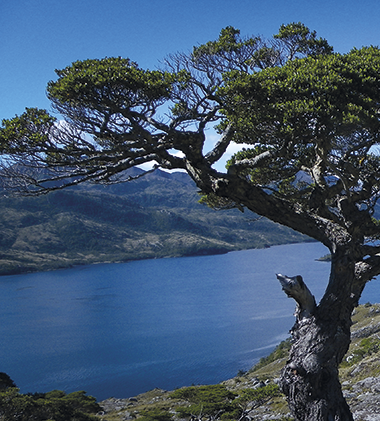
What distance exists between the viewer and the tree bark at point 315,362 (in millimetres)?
5875

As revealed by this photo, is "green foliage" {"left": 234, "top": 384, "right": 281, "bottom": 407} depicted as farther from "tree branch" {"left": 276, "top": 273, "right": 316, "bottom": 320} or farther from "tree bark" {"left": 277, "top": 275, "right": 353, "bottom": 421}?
"tree branch" {"left": 276, "top": 273, "right": 316, "bottom": 320}

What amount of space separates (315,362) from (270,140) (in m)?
3.67

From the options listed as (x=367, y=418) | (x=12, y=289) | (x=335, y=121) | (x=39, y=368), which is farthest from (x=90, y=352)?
(x=12, y=289)

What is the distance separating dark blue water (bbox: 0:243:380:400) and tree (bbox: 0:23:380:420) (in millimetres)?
35929

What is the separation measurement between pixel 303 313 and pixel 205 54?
553cm

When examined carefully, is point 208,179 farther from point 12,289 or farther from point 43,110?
point 12,289

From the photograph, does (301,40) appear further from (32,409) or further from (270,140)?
(32,409)

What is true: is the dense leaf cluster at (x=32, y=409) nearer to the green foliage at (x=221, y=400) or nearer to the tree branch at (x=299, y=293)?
the green foliage at (x=221, y=400)

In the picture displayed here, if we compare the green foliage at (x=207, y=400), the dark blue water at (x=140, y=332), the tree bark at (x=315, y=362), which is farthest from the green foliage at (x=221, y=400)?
the dark blue water at (x=140, y=332)

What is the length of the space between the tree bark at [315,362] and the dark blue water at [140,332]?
35819mm

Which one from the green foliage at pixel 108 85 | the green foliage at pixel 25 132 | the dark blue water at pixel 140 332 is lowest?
the dark blue water at pixel 140 332

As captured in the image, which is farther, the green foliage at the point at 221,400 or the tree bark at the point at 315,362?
the green foliage at the point at 221,400

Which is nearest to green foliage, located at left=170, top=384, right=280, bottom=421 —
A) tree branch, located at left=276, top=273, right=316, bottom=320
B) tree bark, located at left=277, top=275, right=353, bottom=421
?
tree bark, located at left=277, top=275, right=353, bottom=421

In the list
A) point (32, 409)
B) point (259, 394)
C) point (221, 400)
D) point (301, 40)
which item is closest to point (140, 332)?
point (32, 409)
